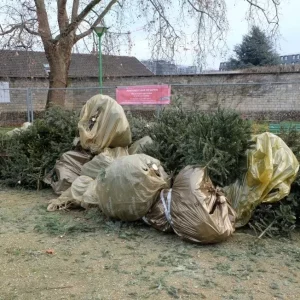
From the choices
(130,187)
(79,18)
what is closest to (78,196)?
(130,187)

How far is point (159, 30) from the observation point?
13.2 m

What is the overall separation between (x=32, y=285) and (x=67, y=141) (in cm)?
346

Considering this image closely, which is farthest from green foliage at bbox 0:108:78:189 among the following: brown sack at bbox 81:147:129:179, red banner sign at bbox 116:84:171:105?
red banner sign at bbox 116:84:171:105

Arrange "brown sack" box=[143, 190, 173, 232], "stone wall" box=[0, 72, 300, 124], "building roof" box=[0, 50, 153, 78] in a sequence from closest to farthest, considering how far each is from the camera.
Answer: "brown sack" box=[143, 190, 173, 232] → "stone wall" box=[0, 72, 300, 124] → "building roof" box=[0, 50, 153, 78]

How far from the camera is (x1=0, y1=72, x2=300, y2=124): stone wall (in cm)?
1222

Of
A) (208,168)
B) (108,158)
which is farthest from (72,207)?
(208,168)

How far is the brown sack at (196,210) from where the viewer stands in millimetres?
3363

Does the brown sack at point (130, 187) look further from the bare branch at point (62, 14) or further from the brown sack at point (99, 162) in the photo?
the bare branch at point (62, 14)

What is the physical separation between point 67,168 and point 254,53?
2407 cm

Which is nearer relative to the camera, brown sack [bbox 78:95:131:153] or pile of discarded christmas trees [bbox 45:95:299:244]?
pile of discarded christmas trees [bbox 45:95:299:244]

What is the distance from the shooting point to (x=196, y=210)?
3395mm

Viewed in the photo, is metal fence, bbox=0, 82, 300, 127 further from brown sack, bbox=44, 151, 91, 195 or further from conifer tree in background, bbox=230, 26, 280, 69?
conifer tree in background, bbox=230, 26, 280, 69

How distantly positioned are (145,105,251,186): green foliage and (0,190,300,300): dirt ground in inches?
25.0

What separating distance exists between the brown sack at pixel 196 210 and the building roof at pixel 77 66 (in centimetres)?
1112
